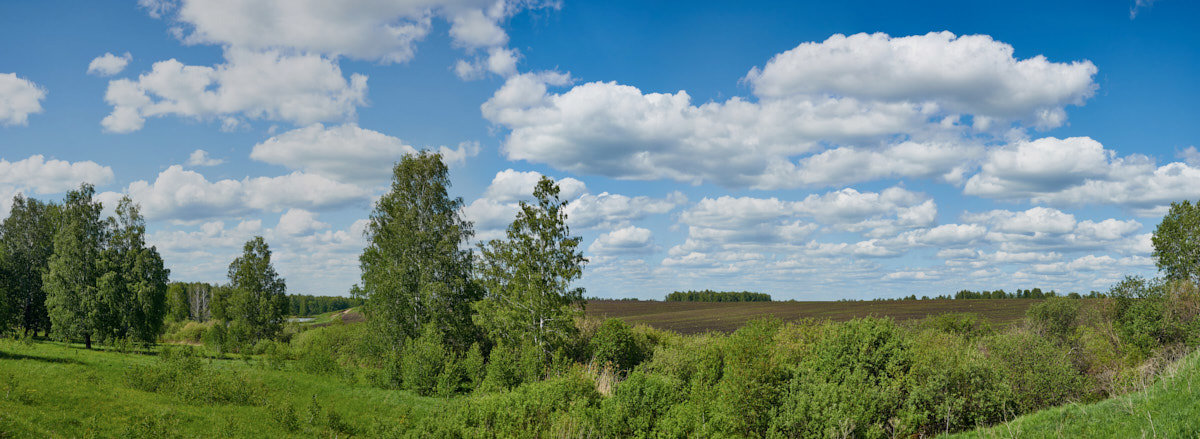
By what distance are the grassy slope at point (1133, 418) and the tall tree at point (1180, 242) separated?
2830cm

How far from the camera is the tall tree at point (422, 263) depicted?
131 feet

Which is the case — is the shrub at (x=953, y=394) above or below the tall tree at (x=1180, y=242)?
below

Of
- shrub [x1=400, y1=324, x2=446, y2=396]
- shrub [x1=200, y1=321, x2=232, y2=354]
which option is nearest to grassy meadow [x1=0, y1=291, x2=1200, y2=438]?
shrub [x1=400, y1=324, x2=446, y2=396]

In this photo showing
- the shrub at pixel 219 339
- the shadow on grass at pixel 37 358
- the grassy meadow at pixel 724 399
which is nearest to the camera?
the grassy meadow at pixel 724 399

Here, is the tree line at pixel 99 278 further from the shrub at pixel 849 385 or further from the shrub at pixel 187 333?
the shrub at pixel 849 385

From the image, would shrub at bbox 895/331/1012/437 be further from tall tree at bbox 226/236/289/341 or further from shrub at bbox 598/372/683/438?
tall tree at bbox 226/236/289/341

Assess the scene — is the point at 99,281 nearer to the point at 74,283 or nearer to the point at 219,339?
the point at 74,283

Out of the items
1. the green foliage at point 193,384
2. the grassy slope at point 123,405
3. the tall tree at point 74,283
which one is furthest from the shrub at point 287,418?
the tall tree at point 74,283

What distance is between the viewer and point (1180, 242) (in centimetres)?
4262

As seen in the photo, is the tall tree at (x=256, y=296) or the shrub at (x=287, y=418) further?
the tall tree at (x=256, y=296)

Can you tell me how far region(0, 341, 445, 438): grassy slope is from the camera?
22.5 m

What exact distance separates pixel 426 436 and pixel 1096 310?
5526 cm

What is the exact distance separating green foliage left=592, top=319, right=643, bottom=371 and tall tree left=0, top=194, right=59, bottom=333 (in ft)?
201

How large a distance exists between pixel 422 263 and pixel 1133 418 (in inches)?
1456
